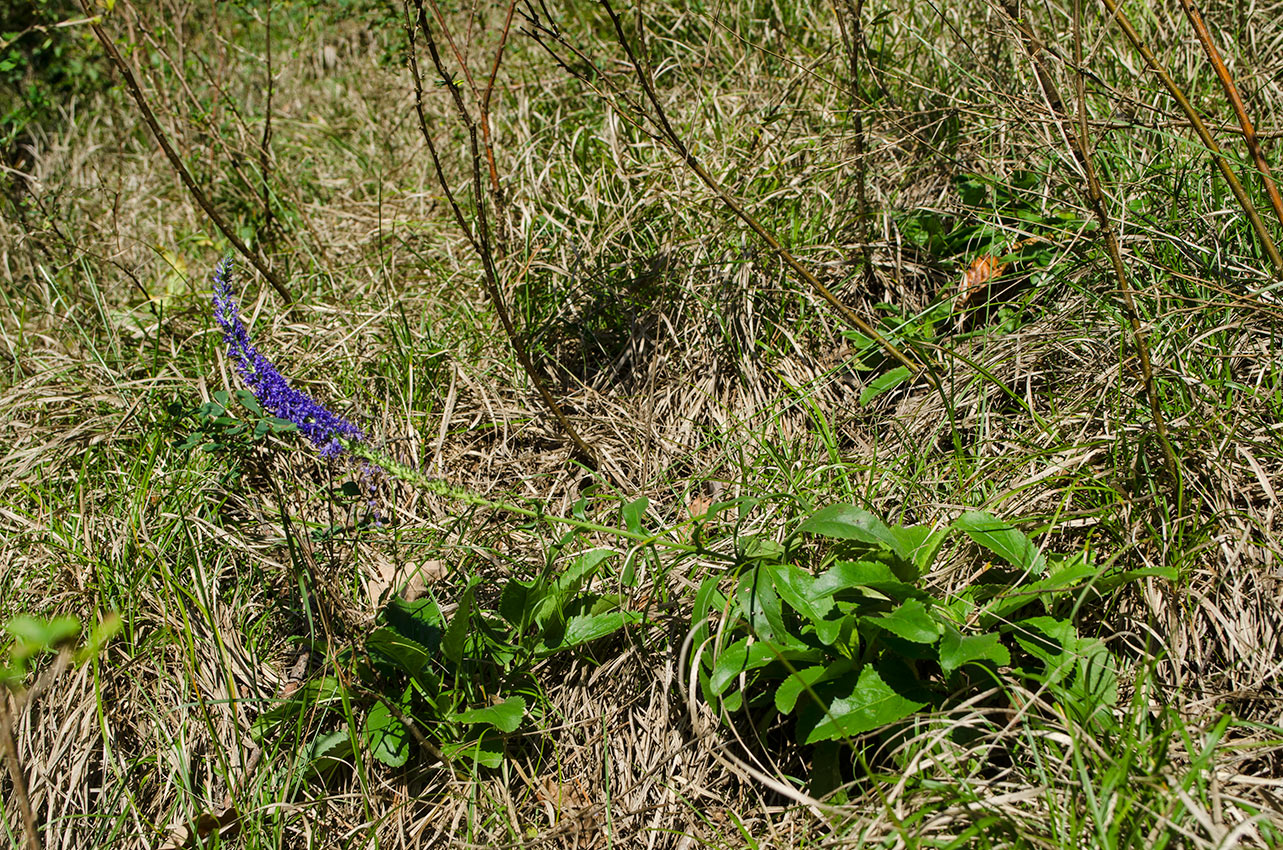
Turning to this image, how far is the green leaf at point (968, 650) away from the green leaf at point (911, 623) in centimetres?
3

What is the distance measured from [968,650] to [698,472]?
956 millimetres

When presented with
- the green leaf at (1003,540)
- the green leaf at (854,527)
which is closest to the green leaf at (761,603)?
the green leaf at (854,527)

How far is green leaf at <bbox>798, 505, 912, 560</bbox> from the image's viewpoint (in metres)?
1.65

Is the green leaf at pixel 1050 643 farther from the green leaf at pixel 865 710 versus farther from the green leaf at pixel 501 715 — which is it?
the green leaf at pixel 501 715

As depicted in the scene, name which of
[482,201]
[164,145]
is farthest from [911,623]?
[164,145]

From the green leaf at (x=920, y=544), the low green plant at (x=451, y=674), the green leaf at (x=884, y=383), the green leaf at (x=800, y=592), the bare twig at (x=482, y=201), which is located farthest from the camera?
the green leaf at (x=884, y=383)

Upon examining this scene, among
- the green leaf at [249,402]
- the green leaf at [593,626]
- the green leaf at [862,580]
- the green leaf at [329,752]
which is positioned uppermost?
the green leaf at [249,402]

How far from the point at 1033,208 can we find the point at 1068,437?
848 millimetres

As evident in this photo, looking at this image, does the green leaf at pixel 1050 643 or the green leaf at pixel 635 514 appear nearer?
the green leaf at pixel 1050 643

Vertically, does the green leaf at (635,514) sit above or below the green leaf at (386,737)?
above

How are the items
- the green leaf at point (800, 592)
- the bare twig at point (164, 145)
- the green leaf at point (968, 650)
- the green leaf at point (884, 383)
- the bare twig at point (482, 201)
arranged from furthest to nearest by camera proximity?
the bare twig at point (164, 145), the green leaf at point (884, 383), the bare twig at point (482, 201), the green leaf at point (800, 592), the green leaf at point (968, 650)

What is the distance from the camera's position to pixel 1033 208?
255cm

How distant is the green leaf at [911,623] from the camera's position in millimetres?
1550

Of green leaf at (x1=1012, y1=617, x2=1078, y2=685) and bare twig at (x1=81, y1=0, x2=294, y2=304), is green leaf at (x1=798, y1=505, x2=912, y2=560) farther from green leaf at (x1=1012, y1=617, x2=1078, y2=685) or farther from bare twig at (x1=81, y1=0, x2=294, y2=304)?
bare twig at (x1=81, y1=0, x2=294, y2=304)
